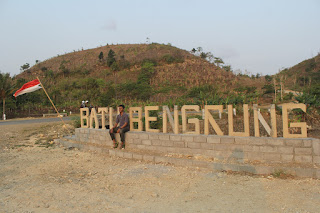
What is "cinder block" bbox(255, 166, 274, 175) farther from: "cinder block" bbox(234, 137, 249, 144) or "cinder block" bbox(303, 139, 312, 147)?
"cinder block" bbox(303, 139, 312, 147)

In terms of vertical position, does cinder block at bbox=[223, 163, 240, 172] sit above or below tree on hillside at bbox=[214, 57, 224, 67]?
below

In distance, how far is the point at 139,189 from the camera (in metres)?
4.80

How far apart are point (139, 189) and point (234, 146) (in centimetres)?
252

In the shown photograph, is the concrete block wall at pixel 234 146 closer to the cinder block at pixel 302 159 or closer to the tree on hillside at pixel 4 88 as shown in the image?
the cinder block at pixel 302 159

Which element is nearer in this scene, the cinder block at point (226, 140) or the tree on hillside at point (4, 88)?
the cinder block at point (226, 140)

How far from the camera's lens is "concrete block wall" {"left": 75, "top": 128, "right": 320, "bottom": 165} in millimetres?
5176

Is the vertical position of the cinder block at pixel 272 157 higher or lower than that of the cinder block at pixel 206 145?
lower

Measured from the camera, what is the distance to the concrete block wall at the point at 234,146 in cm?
518

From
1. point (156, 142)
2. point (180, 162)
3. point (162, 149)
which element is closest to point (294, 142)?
point (180, 162)

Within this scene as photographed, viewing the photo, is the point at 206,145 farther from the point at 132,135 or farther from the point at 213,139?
the point at 132,135

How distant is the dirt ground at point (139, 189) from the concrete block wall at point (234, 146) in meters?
0.59

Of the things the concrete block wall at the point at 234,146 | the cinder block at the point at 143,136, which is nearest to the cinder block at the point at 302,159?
the concrete block wall at the point at 234,146

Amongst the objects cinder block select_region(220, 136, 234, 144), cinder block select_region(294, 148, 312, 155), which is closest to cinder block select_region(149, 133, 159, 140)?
cinder block select_region(220, 136, 234, 144)

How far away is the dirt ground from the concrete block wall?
0.59 metres
